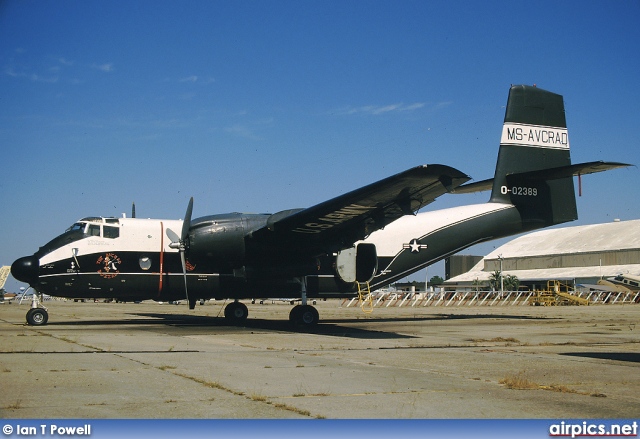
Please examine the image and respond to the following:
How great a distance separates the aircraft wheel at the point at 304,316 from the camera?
20.4 meters

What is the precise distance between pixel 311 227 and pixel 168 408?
12123 millimetres

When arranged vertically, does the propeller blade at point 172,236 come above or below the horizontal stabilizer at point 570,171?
below

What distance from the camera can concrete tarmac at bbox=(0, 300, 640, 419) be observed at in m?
6.36

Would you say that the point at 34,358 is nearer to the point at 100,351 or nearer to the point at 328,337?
the point at 100,351

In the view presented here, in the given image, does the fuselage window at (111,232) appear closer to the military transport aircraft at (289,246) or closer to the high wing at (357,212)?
the military transport aircraft at (289,246)

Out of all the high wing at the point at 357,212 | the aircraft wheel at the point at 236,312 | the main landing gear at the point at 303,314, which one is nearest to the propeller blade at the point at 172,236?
the high wing at the point at 357,212

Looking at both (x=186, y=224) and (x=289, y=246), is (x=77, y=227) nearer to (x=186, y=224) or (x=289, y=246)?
(x=186, y=224)

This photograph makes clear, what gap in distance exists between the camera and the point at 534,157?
79.6 ft

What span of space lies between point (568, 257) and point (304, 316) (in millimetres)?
82182

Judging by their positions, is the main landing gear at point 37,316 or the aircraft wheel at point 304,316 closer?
the main landing gear at point 37,316

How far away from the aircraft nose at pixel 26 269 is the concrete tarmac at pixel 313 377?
3.29 meters

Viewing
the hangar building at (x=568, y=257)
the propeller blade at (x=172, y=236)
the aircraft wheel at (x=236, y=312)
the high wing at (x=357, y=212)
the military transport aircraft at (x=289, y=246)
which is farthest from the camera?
the hangar building at (x=568, y=257)

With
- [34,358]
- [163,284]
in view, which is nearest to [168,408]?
[34,358]

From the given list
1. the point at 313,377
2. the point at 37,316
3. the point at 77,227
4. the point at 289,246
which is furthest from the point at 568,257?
the point at 313,377
